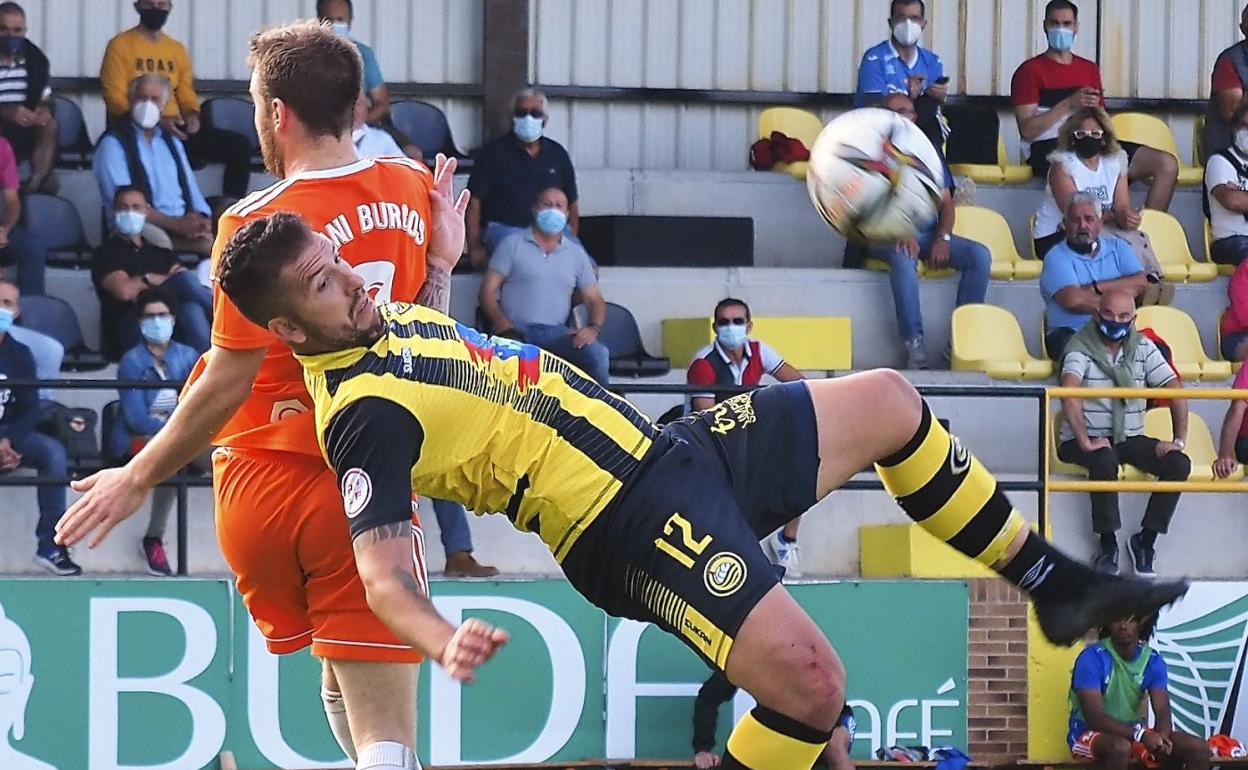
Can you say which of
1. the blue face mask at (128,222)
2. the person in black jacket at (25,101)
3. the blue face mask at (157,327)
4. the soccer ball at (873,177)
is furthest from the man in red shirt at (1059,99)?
the soccer ball at (873,177)

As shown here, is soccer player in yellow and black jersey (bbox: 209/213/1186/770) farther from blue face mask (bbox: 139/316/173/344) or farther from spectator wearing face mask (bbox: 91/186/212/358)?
spectator wearing face mask (bbox: 91/186/212/358)

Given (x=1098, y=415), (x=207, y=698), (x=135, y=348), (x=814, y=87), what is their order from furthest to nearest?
(x=814, y=87) < (x=1098, y=415) < (x=135, y=348) < (x=207, y=698)

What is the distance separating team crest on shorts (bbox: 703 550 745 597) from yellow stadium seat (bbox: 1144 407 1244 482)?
7297mm

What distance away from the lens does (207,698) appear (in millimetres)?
9297

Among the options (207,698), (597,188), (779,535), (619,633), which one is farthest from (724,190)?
(207,698)

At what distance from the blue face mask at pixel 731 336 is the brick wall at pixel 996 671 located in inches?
72.9

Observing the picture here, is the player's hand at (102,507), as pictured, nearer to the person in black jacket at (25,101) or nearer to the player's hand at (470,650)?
the player's hand at (470,650)

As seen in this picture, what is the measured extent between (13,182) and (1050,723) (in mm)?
6246

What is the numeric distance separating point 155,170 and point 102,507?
6.80 meters

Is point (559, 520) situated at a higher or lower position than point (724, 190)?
lower

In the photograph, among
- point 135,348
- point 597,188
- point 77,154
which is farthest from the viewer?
point 597,188

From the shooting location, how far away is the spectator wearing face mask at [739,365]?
10.5 meters

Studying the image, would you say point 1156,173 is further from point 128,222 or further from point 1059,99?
point 128,222

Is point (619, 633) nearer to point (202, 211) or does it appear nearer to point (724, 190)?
point (202, 211)
